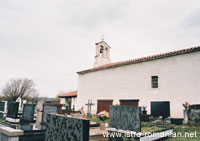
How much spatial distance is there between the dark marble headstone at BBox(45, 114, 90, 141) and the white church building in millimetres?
12195

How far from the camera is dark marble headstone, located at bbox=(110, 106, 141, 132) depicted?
5858 mm

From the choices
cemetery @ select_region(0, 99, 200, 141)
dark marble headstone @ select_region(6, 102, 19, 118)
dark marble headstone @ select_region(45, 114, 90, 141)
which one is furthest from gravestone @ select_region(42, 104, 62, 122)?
dark marble headstone @ select_region(45, 114, 90, 141)

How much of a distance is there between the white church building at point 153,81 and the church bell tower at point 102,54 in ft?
8.59

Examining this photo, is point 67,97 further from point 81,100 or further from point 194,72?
point 194,72

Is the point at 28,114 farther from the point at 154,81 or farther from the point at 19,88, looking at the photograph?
the point at 19,88

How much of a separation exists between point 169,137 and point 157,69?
864 centimetres

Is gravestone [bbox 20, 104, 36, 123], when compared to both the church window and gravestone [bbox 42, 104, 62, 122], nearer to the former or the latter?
gravestone [bbox 42, 104, 62, 122]

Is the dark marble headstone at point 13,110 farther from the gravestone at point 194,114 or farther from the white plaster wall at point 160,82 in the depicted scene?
the gravestone at point 194,114

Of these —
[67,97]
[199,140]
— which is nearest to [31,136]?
[199,140]

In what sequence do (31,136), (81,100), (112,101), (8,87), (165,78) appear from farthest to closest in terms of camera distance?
(8,87) → (81,100) → (112,101) → (165,78) → (31,136)

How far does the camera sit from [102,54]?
24.0 meters

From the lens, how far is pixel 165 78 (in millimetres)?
13984

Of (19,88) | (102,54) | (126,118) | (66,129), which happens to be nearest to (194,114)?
(126,118)

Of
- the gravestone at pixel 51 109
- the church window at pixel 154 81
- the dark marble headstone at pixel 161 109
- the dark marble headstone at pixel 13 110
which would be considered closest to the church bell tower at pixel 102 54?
the church window at pixel 154 81
